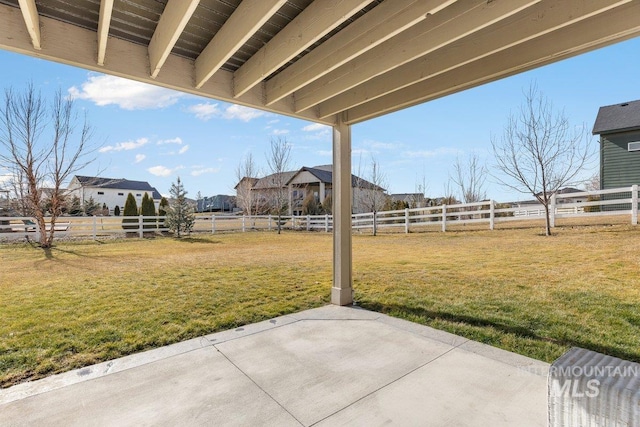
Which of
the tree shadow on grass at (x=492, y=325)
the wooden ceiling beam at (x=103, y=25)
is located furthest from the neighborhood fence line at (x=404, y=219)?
the wooden ceiling beam at (x=103, y=25)

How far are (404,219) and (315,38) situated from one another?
11850 millimetres

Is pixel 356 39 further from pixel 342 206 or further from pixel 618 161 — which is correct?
pixel 618 161

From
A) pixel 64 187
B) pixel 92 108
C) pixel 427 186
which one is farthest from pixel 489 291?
pixel 427 186

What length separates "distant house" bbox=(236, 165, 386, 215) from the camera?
1705 centimetres

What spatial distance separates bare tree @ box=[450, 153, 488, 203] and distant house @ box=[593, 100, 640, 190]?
473 centimetres

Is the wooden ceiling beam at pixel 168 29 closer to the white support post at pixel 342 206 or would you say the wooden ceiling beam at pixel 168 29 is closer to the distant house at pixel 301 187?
the white support post at pixel 342 206

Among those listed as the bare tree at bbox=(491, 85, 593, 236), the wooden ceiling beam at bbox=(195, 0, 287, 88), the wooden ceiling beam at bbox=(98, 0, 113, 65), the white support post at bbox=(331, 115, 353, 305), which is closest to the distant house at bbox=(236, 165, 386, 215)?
the bare tree at bbox=(491, 85, 593, 236)

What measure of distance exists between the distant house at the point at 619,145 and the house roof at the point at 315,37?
1140 cm

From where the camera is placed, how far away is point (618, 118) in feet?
34.1

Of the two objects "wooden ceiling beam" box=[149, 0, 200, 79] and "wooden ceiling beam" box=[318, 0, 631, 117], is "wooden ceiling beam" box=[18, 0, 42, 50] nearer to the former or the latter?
"wooden ceiling beam" box=[149, 0, 200, 79]

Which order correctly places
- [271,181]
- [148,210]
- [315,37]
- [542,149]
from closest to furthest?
[315,37] → [542,149] → [148,210] → [271,181]

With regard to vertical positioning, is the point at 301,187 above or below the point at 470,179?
above

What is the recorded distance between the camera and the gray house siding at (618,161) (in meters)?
9.94

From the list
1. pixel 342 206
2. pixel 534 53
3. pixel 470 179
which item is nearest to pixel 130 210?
pixel 342 206
